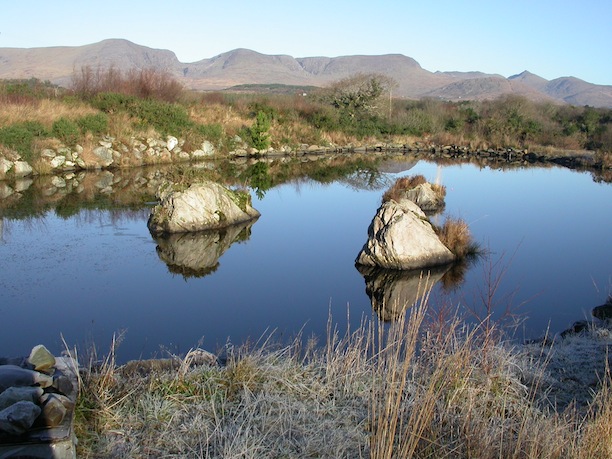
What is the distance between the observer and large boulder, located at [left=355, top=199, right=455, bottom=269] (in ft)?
32.0

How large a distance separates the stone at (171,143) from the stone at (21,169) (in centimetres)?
658

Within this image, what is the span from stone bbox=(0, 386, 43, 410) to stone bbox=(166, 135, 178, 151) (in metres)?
21.9

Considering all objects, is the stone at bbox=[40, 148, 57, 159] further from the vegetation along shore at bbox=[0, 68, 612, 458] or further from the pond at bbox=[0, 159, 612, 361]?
the pond at bbox=[0, 159, 612, 361]

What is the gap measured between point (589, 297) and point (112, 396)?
758 cm

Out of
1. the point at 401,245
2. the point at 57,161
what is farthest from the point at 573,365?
the point at 57,161

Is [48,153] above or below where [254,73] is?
below

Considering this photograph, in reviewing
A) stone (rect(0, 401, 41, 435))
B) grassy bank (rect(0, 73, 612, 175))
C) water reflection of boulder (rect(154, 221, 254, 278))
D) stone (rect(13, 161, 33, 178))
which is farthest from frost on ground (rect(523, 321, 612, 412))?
grassy bank (rect(0, 73, 612, 175))

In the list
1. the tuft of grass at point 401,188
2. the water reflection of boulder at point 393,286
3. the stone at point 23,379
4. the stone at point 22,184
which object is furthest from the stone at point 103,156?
the stone at point 23,379

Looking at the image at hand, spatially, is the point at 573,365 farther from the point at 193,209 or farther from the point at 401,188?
the point at 401,188

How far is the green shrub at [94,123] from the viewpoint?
21906mm

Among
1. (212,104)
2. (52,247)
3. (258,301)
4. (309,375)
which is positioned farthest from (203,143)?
(309,375)

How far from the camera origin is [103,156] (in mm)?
21562

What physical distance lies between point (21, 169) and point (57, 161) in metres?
1.58

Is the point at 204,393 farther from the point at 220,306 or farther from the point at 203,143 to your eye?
the point at 203,143
